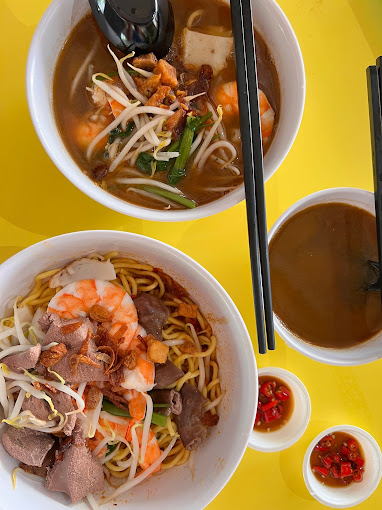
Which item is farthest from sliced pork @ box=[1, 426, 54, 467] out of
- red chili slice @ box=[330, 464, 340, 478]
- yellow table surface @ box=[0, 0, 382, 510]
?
red chili slice @ box=[330, 464, 340, 478]

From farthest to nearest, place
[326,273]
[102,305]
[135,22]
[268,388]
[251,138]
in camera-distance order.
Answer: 1. [268,388]
2. [326,273]
3. [102,305]
4. [135,22]
5. [251,138]

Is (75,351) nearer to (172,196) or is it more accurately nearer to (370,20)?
(172,196)

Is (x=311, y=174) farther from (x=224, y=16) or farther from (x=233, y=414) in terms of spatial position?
(x=233, y=414)

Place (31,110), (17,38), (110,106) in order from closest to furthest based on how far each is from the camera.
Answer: (31,110) < (110,106) < (17,38)

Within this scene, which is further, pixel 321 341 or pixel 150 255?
pixel 321 341

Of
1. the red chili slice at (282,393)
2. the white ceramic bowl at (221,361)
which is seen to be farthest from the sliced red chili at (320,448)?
the white ceramic bowl at (221,361)

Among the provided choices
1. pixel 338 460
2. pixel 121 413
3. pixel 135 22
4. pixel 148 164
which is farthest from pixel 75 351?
pixel 338 460

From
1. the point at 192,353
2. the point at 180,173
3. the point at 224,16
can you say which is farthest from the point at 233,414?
the point at 224,16
